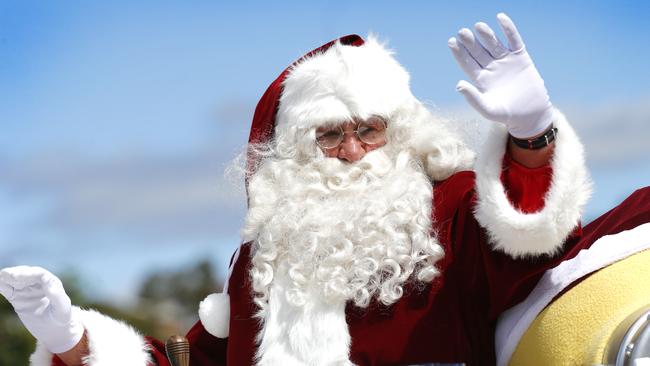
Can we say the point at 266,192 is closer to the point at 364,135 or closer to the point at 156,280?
the point at 364,135

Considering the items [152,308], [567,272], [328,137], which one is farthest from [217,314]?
[152,308]

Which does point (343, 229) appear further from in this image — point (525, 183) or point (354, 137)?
point (525, 183)

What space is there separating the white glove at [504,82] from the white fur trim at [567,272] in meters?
0.45

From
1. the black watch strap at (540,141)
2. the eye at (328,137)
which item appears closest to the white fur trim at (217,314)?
the eye at (328,137)

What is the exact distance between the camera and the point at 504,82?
2955 mm

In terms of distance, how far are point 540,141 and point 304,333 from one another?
1.00 meters

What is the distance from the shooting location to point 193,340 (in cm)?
403

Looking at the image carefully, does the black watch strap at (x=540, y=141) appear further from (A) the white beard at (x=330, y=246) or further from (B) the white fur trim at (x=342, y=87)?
(B) the white fur trim at (x=342, y=87)

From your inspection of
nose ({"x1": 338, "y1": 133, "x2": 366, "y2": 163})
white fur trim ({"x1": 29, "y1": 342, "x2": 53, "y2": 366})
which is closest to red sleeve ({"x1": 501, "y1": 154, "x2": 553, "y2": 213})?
nose ({"x1": 338, "y1": 133, "x2": 366, "y2": 163})

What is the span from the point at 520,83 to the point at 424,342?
913 millimetres

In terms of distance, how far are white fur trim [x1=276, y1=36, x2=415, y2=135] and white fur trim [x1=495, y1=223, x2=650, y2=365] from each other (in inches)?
34.1

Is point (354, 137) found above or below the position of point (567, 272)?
above

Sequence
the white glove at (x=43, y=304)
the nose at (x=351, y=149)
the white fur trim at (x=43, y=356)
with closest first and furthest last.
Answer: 1. the white glove at (x=43, y=304)
2. the nose at (x=351, y=149)
3. the white fur trim at (x=43, y=356)

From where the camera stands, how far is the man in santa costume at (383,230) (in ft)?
9.91
